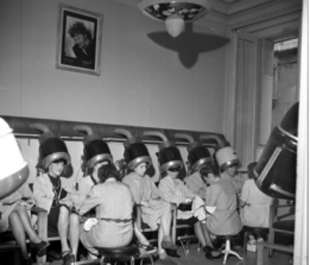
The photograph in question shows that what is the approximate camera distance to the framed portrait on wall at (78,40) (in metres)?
1.73

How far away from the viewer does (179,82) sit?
1.89m

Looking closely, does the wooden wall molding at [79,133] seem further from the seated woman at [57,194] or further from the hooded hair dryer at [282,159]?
the hooded hair dryer at [282,159]

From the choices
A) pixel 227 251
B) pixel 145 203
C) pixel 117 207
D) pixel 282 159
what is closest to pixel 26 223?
pixel 117 207

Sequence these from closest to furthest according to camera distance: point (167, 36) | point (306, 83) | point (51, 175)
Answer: point (306, 83) < point (51, 175) < point (167, 36)

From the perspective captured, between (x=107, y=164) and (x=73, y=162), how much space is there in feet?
0.49

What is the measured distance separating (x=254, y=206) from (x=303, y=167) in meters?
0.31

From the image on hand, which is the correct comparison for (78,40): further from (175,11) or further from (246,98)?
(246,98)

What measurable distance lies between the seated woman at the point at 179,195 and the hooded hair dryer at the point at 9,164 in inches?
26.2

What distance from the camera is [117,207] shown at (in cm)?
178

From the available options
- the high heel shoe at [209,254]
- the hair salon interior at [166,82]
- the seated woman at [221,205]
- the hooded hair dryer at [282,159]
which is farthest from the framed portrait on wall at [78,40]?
the high heel shoe at [209,254]

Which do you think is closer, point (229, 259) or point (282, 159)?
point (282, 159)

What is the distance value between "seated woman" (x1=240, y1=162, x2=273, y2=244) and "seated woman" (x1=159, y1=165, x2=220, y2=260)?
196mm

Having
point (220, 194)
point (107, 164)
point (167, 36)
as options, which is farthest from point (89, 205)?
point (167, 36)

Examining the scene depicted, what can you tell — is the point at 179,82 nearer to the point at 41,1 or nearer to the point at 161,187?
the point at 161,187
